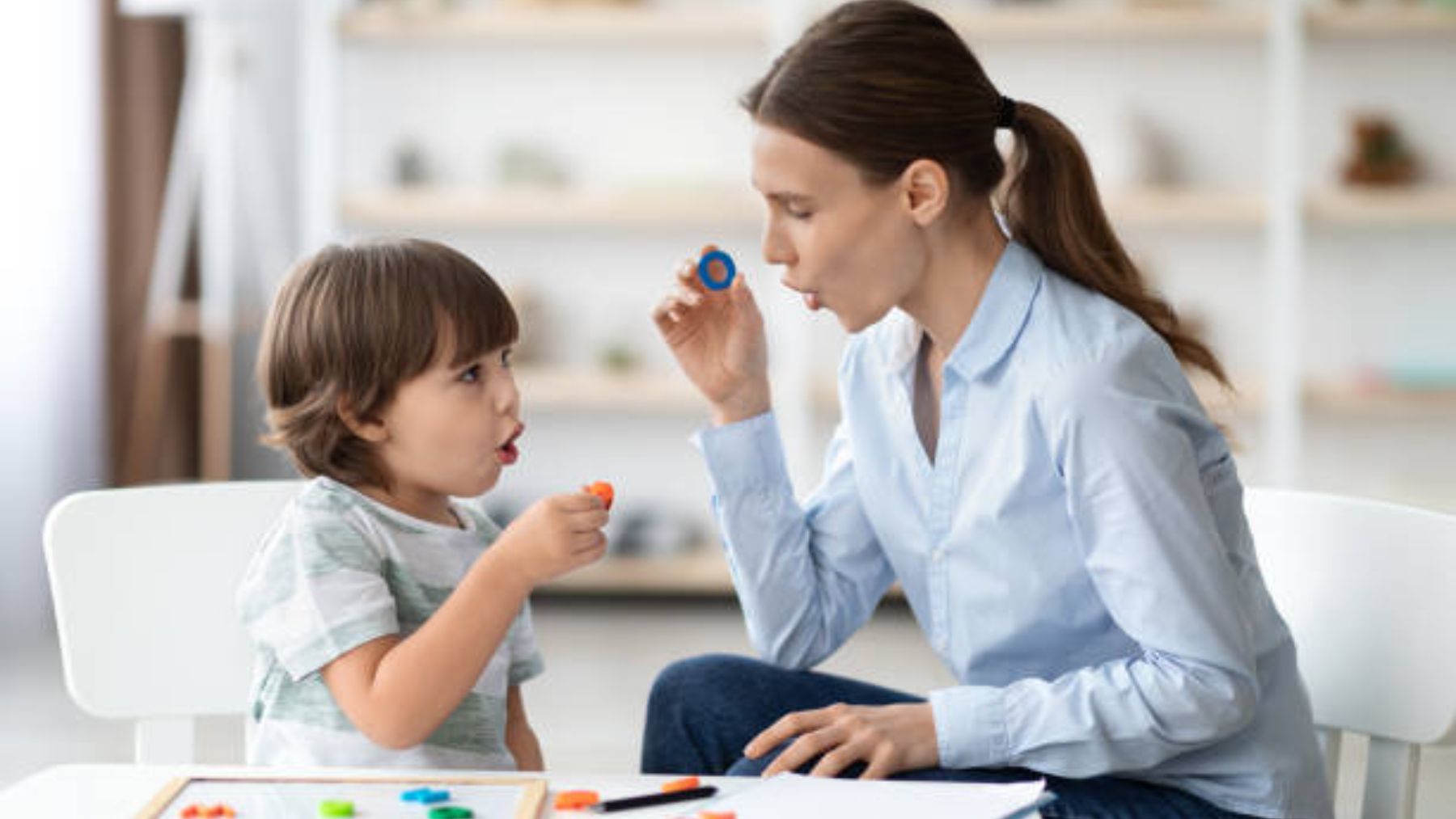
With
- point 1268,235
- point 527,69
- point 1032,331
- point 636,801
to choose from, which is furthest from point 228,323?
point 636,801

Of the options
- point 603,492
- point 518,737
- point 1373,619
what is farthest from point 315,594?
point 1373,619

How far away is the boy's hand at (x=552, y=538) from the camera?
4.29ft

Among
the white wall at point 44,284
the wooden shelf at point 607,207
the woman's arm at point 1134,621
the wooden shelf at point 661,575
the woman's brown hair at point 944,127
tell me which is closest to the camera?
the woman's arm at point 1134,621

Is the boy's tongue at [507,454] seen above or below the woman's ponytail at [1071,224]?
below

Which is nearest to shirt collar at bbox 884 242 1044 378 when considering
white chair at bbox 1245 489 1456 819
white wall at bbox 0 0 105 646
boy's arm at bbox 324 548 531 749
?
white chair at bbox 1245 489 1456 819

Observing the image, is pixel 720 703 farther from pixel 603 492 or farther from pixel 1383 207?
pixel 1383 207

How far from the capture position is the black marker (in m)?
1.04

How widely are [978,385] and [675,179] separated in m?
2.99

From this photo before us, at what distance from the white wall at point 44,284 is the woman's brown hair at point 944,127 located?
2808 millimetres

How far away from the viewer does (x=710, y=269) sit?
5.24 ft

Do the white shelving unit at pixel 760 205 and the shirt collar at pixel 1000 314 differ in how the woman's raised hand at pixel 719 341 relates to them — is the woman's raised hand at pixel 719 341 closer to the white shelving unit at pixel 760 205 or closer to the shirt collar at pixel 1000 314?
the shirt collar at pixel 1000 314

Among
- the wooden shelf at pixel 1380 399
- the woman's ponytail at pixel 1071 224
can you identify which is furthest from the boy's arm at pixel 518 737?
the wooden shelf at pixel 1380 399

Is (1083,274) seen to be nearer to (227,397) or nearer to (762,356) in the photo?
(762,356)

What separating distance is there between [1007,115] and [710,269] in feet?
1.00
